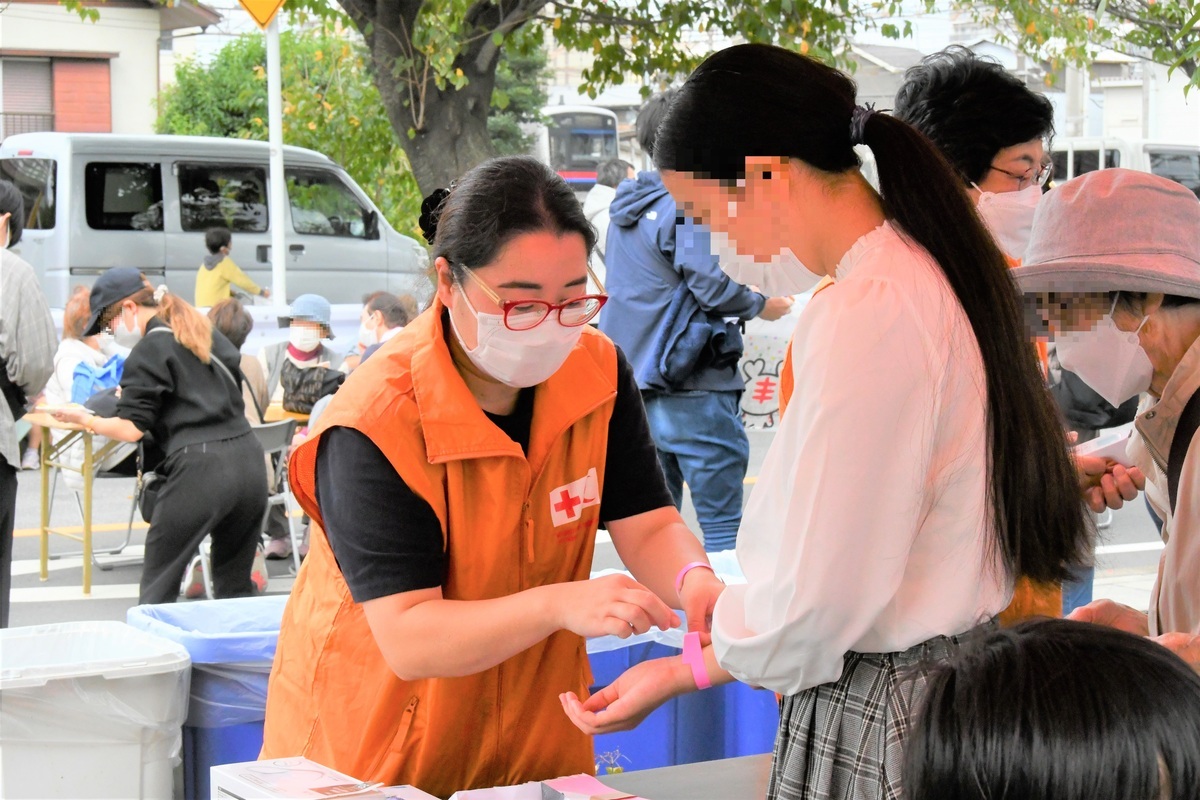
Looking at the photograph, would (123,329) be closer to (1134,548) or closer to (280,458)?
(280,458)

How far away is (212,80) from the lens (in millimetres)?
22906

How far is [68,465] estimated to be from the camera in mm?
6098

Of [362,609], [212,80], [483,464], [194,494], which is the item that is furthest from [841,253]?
[212,80]

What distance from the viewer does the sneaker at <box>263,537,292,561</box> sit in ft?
21.3

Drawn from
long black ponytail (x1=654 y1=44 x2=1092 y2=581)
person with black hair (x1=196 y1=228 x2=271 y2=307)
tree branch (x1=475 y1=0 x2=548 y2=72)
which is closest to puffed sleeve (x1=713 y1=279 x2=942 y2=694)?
→ long black ponytail (x1=654 y1=44 x2=1092 y2=581)

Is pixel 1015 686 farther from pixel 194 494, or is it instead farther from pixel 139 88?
pixel 139 88

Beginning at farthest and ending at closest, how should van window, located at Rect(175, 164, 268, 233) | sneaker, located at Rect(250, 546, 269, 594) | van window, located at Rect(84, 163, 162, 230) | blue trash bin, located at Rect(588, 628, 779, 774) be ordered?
van window, located at Rect(175, 164, 268, 233) → van window, located at Rect(84, 163, 162, 230) → sneaker, located at Rect(250, 546, 269, 594) → blue trash bin, located at Rect(588, 628, 779, 774)

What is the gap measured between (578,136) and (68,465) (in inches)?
658

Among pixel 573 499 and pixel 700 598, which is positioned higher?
pixel 573 499

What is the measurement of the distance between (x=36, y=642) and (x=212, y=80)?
2199 cm

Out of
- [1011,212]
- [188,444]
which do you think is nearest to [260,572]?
[188,444]

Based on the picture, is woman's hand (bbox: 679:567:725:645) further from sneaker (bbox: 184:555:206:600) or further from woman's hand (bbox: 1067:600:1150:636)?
sneaker (bbox: 184:555:206:600)

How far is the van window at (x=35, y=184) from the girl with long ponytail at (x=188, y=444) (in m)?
7.10

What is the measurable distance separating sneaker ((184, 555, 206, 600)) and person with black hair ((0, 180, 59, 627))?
187 centimetres
